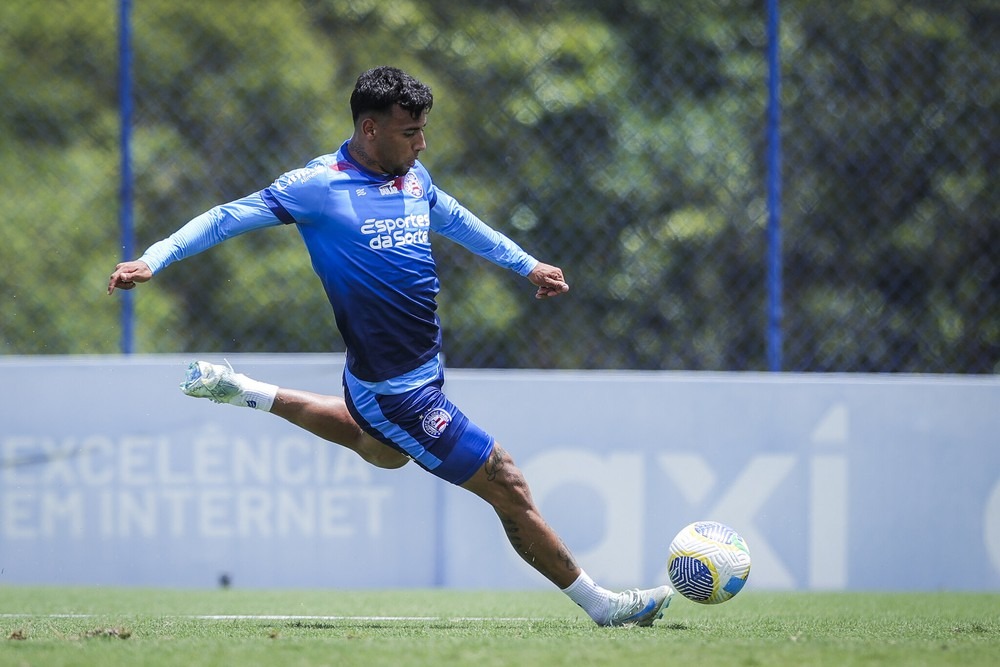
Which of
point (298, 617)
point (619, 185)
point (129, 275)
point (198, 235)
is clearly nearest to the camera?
point (129, 275)

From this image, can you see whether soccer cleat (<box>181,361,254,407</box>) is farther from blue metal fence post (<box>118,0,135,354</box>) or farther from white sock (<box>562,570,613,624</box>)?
blue metal fence post (<box>118,0,135,354</box>)

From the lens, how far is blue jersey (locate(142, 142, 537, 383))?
5.11 metres

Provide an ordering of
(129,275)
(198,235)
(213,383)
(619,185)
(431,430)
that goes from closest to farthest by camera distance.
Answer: (129,275)
(198,235)
(431,430)
(213,383)
(619,185)

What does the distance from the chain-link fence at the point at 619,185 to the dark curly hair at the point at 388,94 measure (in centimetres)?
374

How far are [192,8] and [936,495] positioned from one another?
21.8 ft

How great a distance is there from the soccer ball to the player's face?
1.98 metres

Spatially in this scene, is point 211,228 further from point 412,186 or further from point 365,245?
point 412,186

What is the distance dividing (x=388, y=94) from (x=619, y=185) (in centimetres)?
494

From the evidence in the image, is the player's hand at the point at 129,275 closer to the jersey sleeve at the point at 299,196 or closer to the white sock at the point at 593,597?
the jersey sleeve at the point at 299,196

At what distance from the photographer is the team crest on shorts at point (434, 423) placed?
5.21m

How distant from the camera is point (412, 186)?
17.5ft

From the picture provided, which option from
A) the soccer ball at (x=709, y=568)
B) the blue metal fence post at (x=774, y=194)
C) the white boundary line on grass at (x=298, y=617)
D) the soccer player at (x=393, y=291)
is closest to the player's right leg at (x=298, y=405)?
the soccer player at (x=393, y=291)

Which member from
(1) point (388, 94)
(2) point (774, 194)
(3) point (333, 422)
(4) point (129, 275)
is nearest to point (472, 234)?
(1) point (388, 94)

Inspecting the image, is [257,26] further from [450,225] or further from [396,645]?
[396,645]
